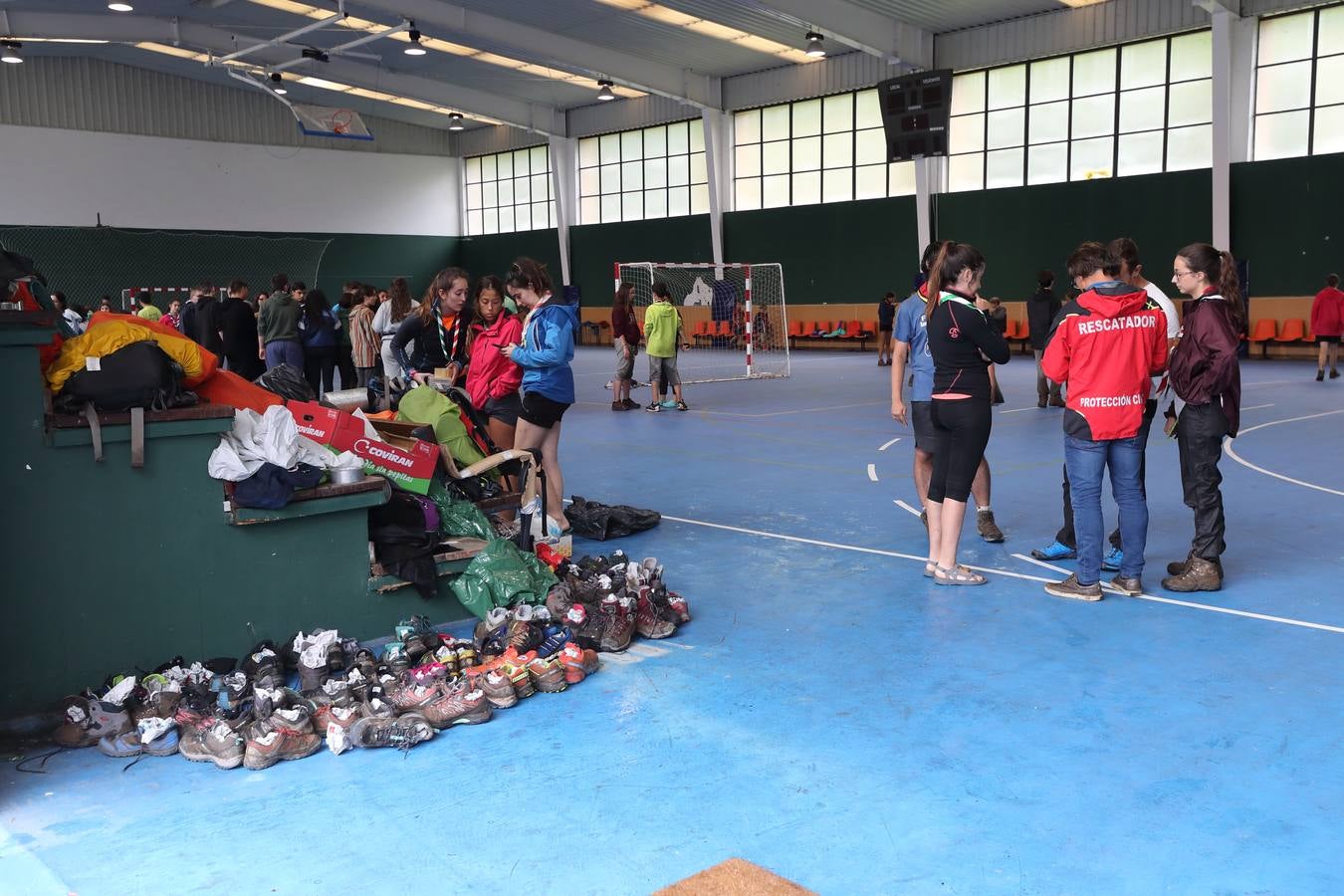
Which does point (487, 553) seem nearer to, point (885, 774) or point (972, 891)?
point (885, 774)

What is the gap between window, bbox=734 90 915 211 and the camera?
26.2 meters

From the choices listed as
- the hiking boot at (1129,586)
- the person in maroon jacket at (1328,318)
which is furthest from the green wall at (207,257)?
the hiking boot at (1129,586)

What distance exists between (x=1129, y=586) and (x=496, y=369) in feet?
11.7

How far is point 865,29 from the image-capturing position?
21922mm

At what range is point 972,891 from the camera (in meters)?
2.71

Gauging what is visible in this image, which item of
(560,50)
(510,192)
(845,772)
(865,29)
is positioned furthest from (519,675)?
(510,192)

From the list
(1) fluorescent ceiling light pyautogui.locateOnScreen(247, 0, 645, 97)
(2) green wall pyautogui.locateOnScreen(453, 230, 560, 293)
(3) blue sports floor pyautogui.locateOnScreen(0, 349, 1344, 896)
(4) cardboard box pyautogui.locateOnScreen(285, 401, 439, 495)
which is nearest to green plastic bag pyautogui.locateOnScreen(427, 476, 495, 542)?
(4) cardboard box pyautogui.locateOnScreen(285, 401, 439, 495)

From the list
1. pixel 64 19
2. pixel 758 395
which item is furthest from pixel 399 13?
pixel 758 395

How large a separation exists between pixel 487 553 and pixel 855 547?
236 centimetres

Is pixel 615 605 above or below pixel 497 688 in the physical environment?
above

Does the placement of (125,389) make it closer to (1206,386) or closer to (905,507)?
(1206,386)

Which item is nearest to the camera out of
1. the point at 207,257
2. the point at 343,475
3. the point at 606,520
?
the point at 343,475

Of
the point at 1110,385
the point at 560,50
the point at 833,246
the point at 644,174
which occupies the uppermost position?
the point at 560,50

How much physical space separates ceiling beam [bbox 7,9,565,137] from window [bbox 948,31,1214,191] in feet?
41.5
